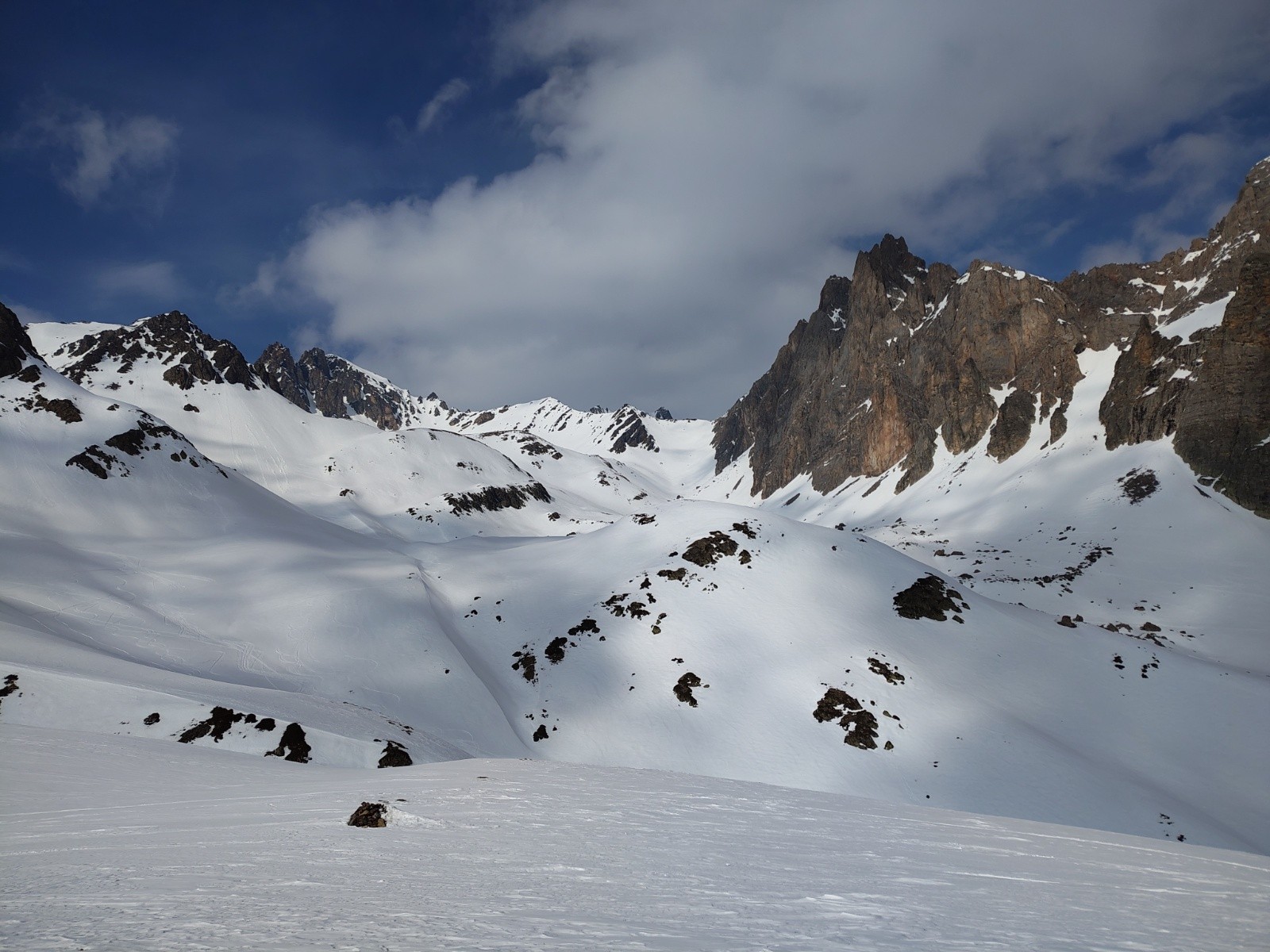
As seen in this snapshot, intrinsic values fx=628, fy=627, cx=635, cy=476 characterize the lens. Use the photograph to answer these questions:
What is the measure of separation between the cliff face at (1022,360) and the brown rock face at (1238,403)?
0.16 meters

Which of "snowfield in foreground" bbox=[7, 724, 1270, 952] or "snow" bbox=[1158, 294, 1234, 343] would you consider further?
"snow" bbox=[1158, 294, 1234, 343]

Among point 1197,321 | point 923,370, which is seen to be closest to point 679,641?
point 1197,321

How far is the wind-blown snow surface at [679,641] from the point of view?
100ft

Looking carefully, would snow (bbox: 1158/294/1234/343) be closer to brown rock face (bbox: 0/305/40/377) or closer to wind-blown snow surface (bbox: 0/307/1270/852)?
wind-blown snow surface (bbox: 0/307/1270/852)

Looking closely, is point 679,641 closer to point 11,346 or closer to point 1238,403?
point 1238,403

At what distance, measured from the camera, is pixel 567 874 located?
7.13 m

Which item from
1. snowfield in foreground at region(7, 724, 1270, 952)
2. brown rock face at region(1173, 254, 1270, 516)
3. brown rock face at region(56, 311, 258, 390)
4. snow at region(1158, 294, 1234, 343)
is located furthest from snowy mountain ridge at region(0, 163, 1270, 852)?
brown rock face at region(56, 311, 258, 390)

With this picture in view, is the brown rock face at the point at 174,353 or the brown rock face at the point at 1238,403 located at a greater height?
the brown rock face at the point at 174,353

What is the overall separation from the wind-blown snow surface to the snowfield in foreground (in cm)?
1080

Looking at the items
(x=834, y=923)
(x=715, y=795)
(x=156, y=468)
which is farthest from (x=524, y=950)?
(x=156, y=468)

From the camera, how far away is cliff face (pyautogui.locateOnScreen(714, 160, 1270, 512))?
76.6 metres

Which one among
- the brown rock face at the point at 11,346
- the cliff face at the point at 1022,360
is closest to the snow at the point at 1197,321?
the cliff face at the point at 1022,360

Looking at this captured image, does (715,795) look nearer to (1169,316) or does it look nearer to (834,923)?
(834,923)

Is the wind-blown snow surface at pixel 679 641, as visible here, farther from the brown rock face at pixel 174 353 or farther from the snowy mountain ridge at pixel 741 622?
the brown rock face at pixel 174 353
